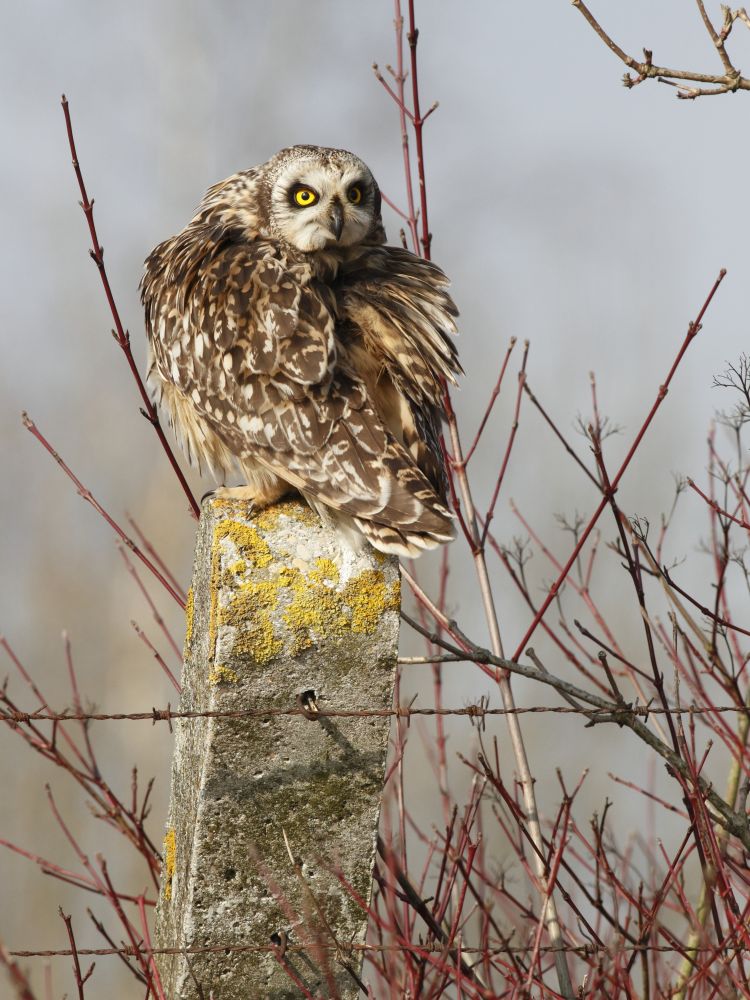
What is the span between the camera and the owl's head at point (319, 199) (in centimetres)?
374

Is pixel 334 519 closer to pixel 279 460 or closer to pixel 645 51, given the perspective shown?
pixel 279 460

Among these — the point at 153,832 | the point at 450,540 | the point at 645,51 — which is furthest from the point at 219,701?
the point at 153,832

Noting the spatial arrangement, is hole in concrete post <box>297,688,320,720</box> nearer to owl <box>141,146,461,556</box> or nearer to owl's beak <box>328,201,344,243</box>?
owl <box>141,146,461,556</box>

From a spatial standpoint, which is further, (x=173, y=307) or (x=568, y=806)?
(x=173, y=307)

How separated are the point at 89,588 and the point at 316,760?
1494 centimetres

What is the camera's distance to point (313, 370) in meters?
3.14

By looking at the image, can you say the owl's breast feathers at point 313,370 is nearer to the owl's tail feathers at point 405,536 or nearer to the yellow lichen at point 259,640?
the owl's tail feathers at point 405,536

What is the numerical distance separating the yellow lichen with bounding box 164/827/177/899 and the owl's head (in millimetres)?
1882

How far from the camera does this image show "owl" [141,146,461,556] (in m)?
2.98

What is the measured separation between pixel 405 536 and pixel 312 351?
26.1 inches

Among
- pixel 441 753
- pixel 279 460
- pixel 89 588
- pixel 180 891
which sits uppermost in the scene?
pixel 89 588

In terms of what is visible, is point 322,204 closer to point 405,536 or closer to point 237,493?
point 237,493

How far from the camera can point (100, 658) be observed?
16.1 meters

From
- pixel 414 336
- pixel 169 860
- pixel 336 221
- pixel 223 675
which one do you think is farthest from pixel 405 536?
pixel 336 221
